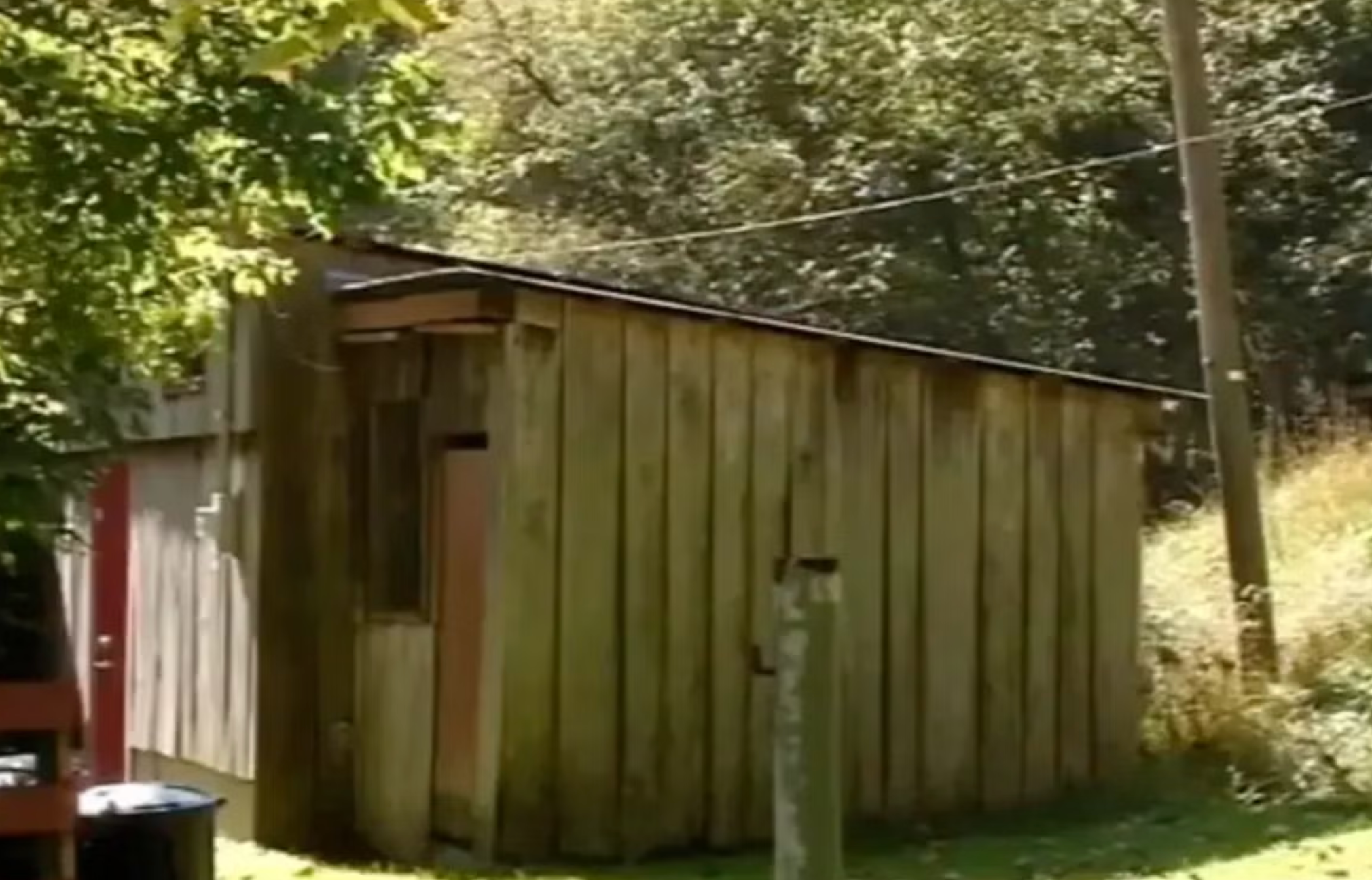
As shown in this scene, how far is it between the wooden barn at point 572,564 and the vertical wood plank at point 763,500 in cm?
2

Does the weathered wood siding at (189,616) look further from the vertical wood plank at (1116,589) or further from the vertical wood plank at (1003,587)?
the vertical wood plank at (1116,589)

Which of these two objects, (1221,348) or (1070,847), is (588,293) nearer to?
(1070,847)

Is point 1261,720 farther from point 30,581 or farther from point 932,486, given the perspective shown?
point 30,581

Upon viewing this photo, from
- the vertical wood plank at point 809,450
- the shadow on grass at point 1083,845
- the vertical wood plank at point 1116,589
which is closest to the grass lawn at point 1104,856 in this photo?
the shadow on grass at point 1083,845

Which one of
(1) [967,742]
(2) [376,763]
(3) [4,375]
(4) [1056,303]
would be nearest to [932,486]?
(1) [967,742]

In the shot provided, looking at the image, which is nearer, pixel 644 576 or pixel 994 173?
pixel 644 576

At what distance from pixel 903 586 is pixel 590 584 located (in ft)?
6.97

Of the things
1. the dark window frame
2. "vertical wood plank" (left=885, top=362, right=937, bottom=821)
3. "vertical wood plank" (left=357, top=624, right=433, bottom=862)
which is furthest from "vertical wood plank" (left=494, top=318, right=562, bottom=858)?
"vertical wood plank" (left=885, top=362, right=937, bottom=821)

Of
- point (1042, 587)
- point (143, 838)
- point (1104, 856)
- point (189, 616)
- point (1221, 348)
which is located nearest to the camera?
point (143, 838)

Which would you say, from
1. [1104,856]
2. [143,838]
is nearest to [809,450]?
[1104,856]

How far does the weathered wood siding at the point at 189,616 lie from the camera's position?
1241 cm

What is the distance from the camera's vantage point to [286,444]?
486 inches

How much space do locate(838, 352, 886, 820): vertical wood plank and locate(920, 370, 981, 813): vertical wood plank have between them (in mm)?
325

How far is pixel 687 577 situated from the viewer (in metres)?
12.0
